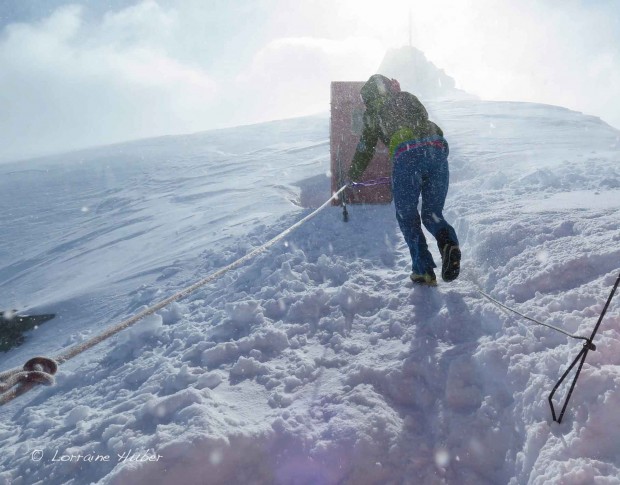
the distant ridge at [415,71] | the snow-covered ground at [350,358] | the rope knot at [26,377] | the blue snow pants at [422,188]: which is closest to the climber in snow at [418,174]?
the blue snow pants at [422,188]

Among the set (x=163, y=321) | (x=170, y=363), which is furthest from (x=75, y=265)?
(x=170, y=363)

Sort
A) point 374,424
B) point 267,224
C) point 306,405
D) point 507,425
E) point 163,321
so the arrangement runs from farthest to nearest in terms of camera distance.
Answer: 1. point 267,224
2. point 163,321
3. point 306,405
4. point 374,424
5. point 507,425

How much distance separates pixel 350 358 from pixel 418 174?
4.87ft

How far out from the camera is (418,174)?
9.84ft

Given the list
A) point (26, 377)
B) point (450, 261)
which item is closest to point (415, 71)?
point (450, 261)

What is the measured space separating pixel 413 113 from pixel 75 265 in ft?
23.6

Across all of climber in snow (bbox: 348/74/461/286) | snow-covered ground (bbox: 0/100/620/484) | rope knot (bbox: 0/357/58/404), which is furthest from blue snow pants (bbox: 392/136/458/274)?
rope knot (bbox: 0/357/58/404)

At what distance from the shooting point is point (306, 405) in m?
2.17

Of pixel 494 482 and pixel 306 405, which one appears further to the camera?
pixel 306 405

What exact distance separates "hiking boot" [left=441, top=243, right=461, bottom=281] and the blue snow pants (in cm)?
7

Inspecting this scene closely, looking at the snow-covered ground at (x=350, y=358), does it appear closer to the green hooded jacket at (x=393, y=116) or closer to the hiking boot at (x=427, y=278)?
the hiking boot at (x=427, y=278)

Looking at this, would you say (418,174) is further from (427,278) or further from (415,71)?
(415,71)

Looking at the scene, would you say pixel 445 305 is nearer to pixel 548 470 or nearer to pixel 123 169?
pixel 548 470

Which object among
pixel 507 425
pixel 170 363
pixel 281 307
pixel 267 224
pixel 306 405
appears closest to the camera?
pixel 507 425
